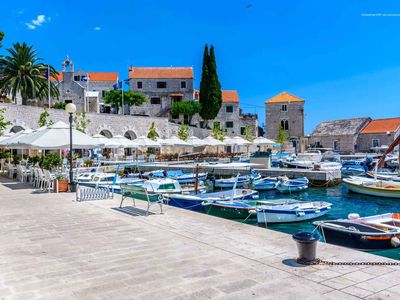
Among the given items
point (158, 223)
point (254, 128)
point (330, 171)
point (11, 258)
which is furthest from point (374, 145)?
point (11, 258)

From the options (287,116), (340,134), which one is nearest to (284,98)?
(287,116)

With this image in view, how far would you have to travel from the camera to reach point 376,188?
22.5 meters

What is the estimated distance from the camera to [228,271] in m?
5.82

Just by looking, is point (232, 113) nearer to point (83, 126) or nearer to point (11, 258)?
point (83, 126)

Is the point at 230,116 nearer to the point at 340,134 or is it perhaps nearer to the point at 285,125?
the point at 285,125

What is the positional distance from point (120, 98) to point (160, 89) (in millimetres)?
9591

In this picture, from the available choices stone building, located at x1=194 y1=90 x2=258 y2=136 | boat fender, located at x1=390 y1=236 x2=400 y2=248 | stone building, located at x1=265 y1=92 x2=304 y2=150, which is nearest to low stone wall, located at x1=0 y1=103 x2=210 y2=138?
stone building, located at x1=194 y1=90 x2=258 y2=136

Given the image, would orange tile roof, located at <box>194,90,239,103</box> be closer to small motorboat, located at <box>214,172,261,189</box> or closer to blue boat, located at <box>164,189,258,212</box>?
small motorboat, located at <box>214,172,261,189</box>

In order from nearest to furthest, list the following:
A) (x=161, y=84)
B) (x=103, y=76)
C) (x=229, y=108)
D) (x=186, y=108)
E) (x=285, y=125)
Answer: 1. (x=186, y=108)
2. (x=161, y=84)
3. (x=285, y=125)
4. (x=229, y=108)
5. (x=103, y=76)

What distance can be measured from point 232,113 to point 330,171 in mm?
43606

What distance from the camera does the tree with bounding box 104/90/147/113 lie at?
61.1 metres

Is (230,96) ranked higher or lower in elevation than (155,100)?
higher

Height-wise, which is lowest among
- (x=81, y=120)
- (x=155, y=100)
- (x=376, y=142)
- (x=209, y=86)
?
(x=376, y=142)

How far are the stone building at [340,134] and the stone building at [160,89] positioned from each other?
23.5 meters
